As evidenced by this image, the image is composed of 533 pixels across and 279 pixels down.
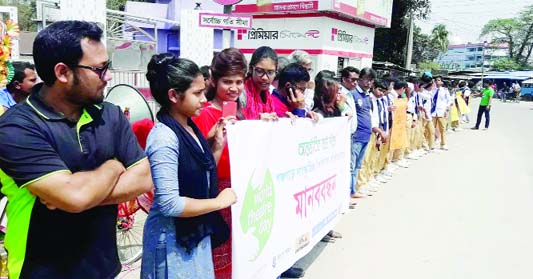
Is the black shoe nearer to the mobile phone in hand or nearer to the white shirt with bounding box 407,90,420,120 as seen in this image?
the mobile phone in hand

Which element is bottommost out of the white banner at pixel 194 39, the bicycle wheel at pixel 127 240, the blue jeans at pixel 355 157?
the bicycle wheel at pixel 127 240

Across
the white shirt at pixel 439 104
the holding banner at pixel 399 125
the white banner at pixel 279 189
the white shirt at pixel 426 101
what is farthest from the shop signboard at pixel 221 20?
the white shirt at pixel 439 104

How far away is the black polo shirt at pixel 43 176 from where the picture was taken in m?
1.37

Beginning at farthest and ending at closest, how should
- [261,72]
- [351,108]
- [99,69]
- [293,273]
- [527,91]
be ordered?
[527,91] → [351,108] → [293,273] → [261,72] → [99,69]

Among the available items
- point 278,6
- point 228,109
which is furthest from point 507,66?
point 228,109

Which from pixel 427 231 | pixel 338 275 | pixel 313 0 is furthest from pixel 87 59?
pixel 313 0

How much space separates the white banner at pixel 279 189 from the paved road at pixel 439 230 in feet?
1.60

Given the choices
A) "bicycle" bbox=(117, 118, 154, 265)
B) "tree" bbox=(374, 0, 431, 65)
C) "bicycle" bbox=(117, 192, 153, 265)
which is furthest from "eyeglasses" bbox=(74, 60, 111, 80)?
"tree" bbox=(374, 0, 431, 65)

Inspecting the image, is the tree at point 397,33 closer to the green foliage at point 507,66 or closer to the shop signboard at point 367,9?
the shop signboard at point 367,9

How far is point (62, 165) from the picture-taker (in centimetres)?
142

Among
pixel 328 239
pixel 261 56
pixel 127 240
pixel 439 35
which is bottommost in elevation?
pixel 328 239

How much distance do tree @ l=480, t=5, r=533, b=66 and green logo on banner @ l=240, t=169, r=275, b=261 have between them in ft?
222

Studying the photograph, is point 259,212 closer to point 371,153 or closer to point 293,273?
point 293,273

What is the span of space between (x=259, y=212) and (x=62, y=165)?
4.38 feet
